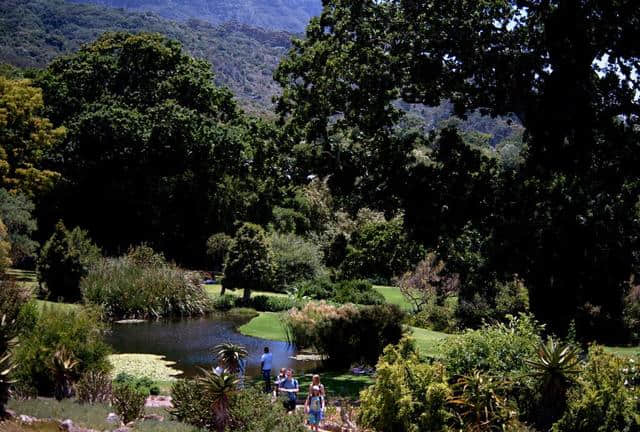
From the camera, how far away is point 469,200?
18312mm

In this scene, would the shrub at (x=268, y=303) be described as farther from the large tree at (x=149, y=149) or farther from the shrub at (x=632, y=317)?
the shrub at (x=632, y=317)

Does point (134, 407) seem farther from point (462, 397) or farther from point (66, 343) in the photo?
point (462, 397)

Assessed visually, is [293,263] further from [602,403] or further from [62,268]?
[602,403]

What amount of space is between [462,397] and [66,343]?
8.23m

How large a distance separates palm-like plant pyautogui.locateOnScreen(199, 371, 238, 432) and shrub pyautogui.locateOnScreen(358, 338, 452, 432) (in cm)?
218

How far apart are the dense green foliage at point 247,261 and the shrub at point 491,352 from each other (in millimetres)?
25190

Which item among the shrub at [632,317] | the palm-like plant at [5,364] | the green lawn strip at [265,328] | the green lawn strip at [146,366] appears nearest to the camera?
the palm-like plant at [5,364]

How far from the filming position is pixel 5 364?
1071 centimetres

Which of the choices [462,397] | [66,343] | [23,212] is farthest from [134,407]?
[23,212]

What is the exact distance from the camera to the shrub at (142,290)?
31.0 meters

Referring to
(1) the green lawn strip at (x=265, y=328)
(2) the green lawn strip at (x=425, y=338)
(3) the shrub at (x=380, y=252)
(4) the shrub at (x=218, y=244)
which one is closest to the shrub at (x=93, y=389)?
(2) the green lawn strip at (x=425, y=338)

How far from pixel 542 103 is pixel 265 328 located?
1651cm

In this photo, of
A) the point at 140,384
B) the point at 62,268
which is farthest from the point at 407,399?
the point at 62,268

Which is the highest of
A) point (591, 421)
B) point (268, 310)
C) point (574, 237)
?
point (574, 237)
